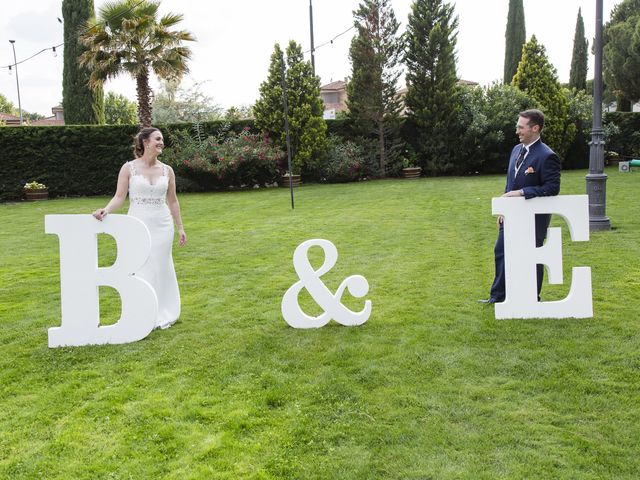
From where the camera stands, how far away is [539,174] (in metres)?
5.10

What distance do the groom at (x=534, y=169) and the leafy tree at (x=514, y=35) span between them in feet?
100

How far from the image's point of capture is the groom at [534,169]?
5.00m

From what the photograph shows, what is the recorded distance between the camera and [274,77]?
2078 centimetres

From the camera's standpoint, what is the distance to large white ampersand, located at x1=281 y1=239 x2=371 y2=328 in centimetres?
491

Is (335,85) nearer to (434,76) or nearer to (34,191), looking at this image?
(434,76)

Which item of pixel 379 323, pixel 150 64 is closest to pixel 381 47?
pixel 150 64

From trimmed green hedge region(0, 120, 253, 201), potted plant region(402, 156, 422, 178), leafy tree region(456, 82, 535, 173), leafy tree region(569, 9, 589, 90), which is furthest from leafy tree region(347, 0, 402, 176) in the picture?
leafy tree region(569, 9, 589, 90)

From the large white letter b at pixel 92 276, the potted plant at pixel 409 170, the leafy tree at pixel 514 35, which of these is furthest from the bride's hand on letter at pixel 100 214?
the leafy tree at pixel 514 35

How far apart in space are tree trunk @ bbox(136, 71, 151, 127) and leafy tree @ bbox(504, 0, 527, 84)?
2157 centimetres

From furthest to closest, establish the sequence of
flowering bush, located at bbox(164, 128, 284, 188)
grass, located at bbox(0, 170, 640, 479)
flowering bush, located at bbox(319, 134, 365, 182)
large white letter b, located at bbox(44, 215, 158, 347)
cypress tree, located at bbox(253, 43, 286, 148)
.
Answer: flowering bush, located at bbox(319, 134, 365, 182) < cypress tree, located at bbox(253, 43, 286, 148) < flowering bush, located at bbox(164, 128, 284, 188) < large white letter b, located at bbox(44, 215, 158, 347) < grass, located at bbox(0, 170, 640, 479)

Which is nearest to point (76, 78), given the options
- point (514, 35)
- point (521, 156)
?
point (521, 156)

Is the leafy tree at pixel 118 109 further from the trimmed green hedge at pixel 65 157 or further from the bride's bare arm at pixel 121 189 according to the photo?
the bride's bare arm at pixel 121 189

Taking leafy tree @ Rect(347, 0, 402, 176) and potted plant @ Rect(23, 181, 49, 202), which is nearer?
potted plant @ Rect(23, 181, 49, 202)

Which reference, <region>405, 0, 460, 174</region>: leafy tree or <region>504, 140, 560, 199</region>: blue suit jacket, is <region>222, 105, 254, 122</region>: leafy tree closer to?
<region>405, 0, 460, 174</region>: leafy tree
